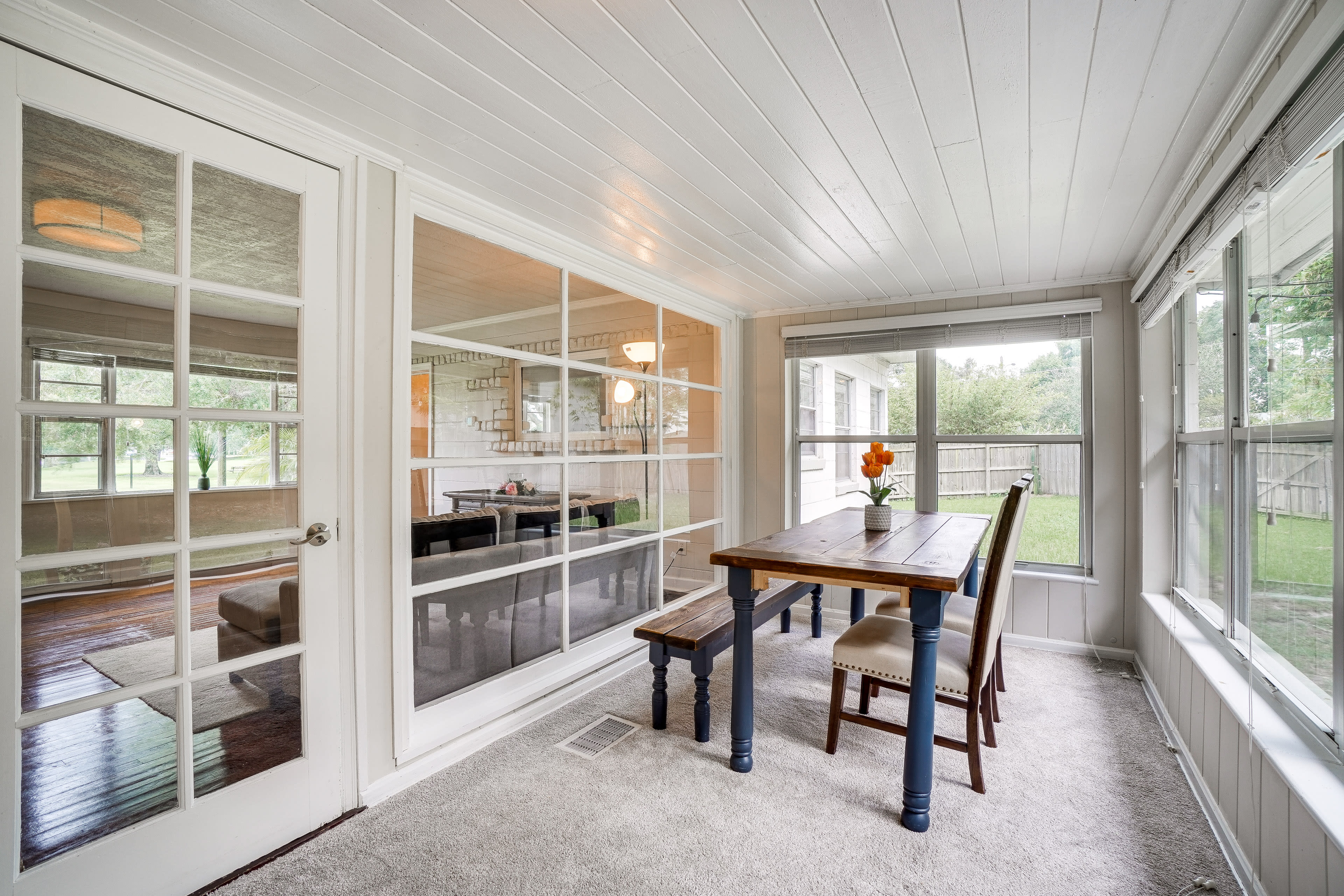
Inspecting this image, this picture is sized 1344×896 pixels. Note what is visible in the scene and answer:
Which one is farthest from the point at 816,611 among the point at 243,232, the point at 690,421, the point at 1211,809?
the point at 243,232

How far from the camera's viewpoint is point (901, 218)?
270cm

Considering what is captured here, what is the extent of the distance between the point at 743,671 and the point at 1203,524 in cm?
210

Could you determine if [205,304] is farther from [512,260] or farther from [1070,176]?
[1070,176]

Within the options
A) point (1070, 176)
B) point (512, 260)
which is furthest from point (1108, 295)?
point (512, 260)

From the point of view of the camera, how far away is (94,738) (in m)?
1.53

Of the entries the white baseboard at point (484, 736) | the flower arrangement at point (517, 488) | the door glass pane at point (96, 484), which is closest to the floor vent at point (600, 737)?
the white baseboard at point (484, 736)

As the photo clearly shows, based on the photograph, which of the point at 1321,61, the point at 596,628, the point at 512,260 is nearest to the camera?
the point at 1321,61

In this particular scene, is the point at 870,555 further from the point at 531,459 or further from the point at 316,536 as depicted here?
the point at 316,536

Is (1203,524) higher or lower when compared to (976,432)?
lower

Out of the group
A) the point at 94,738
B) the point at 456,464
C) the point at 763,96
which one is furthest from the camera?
the point at 456,464

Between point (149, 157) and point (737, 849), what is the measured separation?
2587mm

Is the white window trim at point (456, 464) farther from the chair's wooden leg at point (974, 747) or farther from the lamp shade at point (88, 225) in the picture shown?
the chair's wooden leg at point (974, 747)

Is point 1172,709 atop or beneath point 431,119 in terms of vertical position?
beneath

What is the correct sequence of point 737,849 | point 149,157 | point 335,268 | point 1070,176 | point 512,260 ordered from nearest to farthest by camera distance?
1. point 149,157
2. point 737,849
3. point 335,268
4. point 1070,176
5. point 512,260
